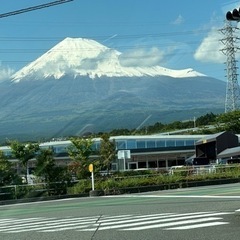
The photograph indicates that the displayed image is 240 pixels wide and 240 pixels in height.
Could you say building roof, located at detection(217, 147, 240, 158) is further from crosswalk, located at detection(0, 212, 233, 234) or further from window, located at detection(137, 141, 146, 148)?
crosswalk, located at detection(0, 212, 233, 234)

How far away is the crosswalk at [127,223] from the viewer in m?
11.4

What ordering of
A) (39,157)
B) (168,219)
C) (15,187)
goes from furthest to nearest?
(39,157) → (15,187) → (168,219)

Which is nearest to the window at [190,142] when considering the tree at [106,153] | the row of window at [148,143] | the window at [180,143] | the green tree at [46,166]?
the row of window at [148,143]

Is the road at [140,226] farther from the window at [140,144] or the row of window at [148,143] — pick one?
the window at [140,144]

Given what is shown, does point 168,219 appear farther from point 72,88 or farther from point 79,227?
point 72,88

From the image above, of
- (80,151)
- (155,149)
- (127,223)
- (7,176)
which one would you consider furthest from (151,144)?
(127,223)

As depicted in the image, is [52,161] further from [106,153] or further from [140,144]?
[140,144]

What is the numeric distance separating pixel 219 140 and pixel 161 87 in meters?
91.2

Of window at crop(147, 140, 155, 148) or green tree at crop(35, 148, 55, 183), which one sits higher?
window at crop(147, 140, 155, 148)

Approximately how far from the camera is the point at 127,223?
12.3 metres

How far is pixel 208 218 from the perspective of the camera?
489 inches

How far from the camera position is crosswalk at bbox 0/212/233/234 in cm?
1141

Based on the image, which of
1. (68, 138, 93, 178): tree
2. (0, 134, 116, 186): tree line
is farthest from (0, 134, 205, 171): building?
(68, 138, 93, 178): tree

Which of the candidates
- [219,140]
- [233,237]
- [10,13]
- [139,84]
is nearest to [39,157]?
[10,13]
